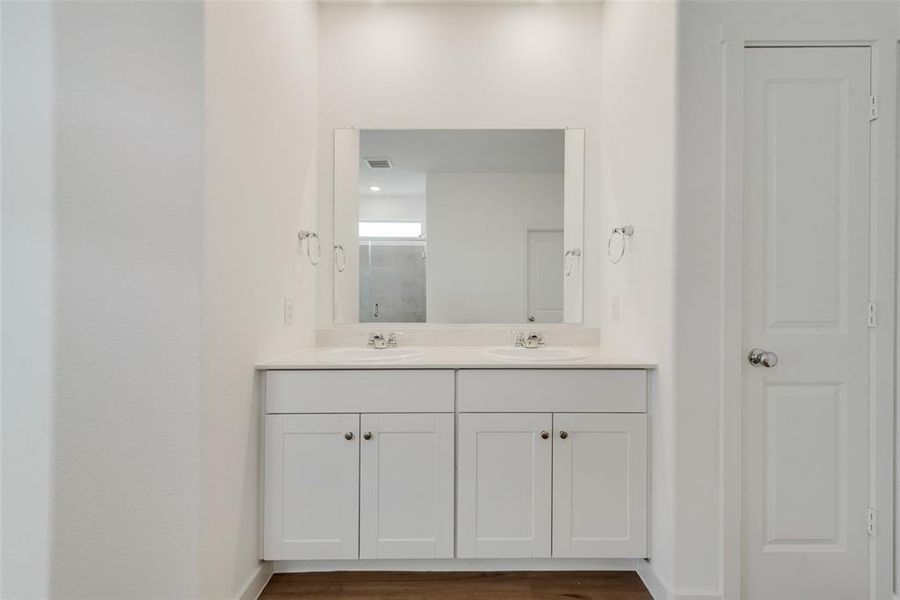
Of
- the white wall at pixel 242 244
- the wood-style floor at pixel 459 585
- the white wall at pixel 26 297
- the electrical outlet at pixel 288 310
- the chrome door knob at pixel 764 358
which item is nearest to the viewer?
the white wall at pixel 26 297

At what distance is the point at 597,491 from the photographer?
1.75 m

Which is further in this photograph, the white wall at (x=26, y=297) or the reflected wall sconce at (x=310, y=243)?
the reflected wall sconce at (x=310, y=243)

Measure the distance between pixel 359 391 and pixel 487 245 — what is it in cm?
104

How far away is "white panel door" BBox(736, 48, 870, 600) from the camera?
61.4 inches

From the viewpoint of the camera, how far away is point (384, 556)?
1.75m

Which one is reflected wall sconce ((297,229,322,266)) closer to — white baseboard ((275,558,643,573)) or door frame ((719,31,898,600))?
white baseboard ((275,558,643,573))

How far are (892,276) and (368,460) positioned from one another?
1976 mm

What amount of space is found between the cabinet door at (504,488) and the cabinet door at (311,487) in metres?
0.43

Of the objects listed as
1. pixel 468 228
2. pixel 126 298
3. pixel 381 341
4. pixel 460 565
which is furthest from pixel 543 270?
pixel 126 298

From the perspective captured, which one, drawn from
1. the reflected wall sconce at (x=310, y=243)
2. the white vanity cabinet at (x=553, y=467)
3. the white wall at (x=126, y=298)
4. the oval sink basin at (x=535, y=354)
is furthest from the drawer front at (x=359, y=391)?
the reflected wall sconce at (x=310, y=243)

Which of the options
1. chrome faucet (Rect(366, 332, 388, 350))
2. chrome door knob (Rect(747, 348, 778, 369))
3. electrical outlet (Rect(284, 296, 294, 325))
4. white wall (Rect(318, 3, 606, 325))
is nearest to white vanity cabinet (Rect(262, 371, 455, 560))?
electrical outlet (Rect(284, 296, 294, 325))

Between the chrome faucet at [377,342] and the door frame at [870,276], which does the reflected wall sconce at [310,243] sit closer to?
the chrome faucet at [377,342]

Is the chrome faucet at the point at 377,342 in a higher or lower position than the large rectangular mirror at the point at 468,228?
lower

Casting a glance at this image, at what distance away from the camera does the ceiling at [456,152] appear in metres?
2.38
